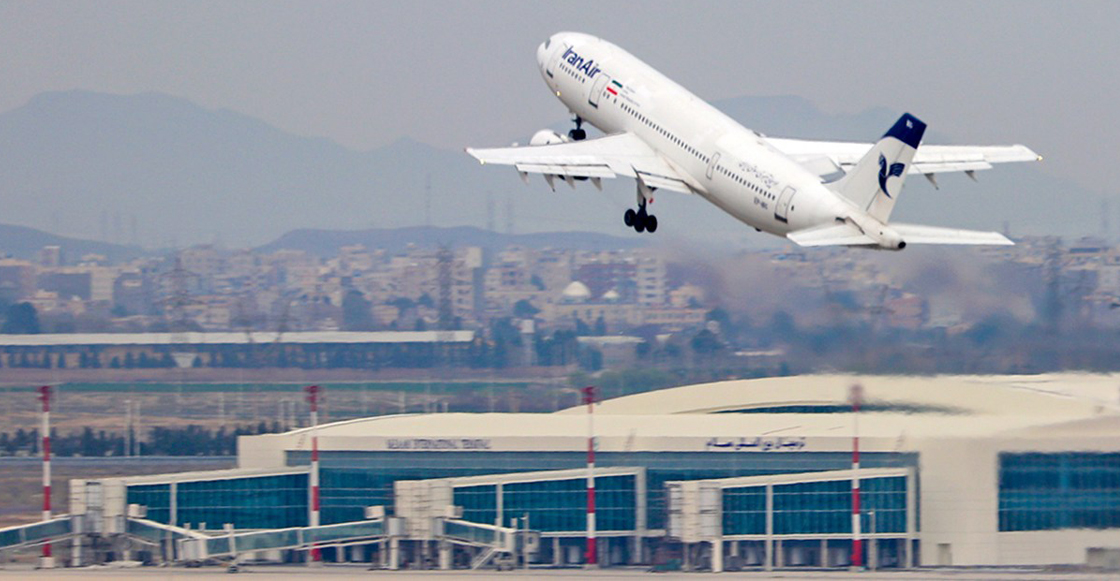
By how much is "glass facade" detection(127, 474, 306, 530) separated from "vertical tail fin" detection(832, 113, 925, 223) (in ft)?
84.5

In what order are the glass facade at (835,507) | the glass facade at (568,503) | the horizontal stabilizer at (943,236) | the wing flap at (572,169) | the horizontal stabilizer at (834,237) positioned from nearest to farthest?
the horizontal stabilizer at (943,236)
the horizontal stabilizer at (834,237)
the wing flap at (572,169)
the glass facade at (835,507)
the glass facade at (568,503)

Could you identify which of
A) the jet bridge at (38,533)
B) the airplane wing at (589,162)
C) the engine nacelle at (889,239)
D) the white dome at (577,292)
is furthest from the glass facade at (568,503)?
the white dome at (577,292)

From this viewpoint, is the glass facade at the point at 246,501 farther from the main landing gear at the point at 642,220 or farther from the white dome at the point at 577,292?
the white dome at the point at 577,292

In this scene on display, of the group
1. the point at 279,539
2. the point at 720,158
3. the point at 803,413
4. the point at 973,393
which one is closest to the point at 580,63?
the point at 720,158

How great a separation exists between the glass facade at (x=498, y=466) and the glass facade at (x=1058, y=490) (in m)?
5.86

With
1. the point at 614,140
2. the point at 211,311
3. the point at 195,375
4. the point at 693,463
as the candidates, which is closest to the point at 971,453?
the point at 693,463

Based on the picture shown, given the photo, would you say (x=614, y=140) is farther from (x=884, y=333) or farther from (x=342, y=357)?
(x=342, y=357)

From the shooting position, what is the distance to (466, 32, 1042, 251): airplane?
158 ft

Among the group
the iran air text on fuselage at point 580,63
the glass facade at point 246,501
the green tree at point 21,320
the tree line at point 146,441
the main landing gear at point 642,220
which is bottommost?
the glass facade at point 246,501

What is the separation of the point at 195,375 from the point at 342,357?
7.73 metres

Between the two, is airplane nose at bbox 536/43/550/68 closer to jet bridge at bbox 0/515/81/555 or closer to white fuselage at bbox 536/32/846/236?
white fuselage at bbox 536/32/846/236

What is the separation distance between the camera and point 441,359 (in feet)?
305

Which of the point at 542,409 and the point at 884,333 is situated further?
the point at 542,409

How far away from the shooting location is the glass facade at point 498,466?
62.2m
